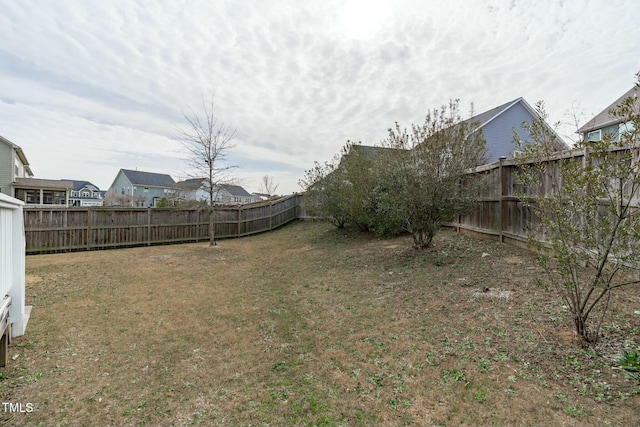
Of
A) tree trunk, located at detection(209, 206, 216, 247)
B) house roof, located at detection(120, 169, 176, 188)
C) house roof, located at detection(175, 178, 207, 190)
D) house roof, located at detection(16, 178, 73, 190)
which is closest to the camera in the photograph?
tree trunk, located at detection(209, 206, 216, 247)

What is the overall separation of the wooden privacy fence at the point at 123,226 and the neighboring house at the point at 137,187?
24.6m

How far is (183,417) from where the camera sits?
2.27 meters

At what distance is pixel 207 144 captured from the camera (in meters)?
11.2

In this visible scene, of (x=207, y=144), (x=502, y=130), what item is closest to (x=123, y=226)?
(x=207, y=144)

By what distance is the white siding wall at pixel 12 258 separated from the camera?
2.57 m

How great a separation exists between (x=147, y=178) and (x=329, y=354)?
141ft

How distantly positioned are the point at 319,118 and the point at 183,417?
1235 centimetres

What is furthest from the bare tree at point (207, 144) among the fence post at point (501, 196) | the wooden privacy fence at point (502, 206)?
the fence post at point (501, 196)

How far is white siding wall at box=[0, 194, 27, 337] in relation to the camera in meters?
2.57

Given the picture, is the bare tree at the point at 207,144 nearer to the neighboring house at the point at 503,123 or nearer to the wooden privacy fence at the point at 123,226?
the wooden privacy fence at the point at 123,226

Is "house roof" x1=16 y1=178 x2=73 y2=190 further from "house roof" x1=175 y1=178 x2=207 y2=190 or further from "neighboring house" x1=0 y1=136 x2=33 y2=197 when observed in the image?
"house roof" x1=175 y1=178 x2=207 y2=190

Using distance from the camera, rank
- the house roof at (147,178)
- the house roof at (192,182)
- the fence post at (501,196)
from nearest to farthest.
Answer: the fence post at (501,196) → the house roof at (192,182) → the house roof at (147,178)

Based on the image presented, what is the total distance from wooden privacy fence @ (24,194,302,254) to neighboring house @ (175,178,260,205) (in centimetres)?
125

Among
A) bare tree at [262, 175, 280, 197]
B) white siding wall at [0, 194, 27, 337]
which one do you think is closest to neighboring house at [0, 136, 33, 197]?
white siding wall at [0, 194, 27, 337]
